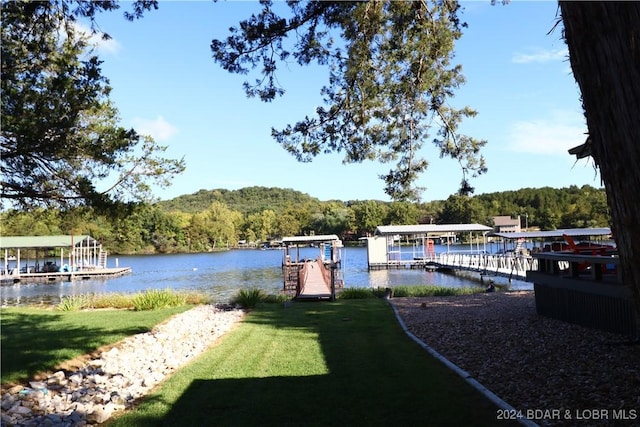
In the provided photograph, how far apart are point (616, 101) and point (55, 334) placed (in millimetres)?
9683

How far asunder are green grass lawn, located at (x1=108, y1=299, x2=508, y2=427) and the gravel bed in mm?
407

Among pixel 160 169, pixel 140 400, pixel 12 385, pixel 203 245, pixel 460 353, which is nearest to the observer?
pixel 140 400

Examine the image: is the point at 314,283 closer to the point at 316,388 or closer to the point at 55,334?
the point at 55,334

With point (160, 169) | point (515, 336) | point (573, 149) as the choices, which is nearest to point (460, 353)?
point (515, 336)

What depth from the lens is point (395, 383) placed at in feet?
16.9

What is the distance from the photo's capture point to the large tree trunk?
1.76 meters

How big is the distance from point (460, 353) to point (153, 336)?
5.36 m

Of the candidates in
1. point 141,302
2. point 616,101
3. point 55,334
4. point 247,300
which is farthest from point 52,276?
point 616,101

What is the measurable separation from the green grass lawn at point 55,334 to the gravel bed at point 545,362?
17.4 feet

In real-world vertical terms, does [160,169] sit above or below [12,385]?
above

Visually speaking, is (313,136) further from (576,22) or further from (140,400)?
(576,22)

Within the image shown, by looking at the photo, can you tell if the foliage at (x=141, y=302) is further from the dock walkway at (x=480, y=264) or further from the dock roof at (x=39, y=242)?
the dock roof at (x=39, y=242)

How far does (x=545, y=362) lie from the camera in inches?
219

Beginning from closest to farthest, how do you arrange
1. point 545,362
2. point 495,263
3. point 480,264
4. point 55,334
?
point 545,362 < point 55,334 < point 495,263 < point 480,264
